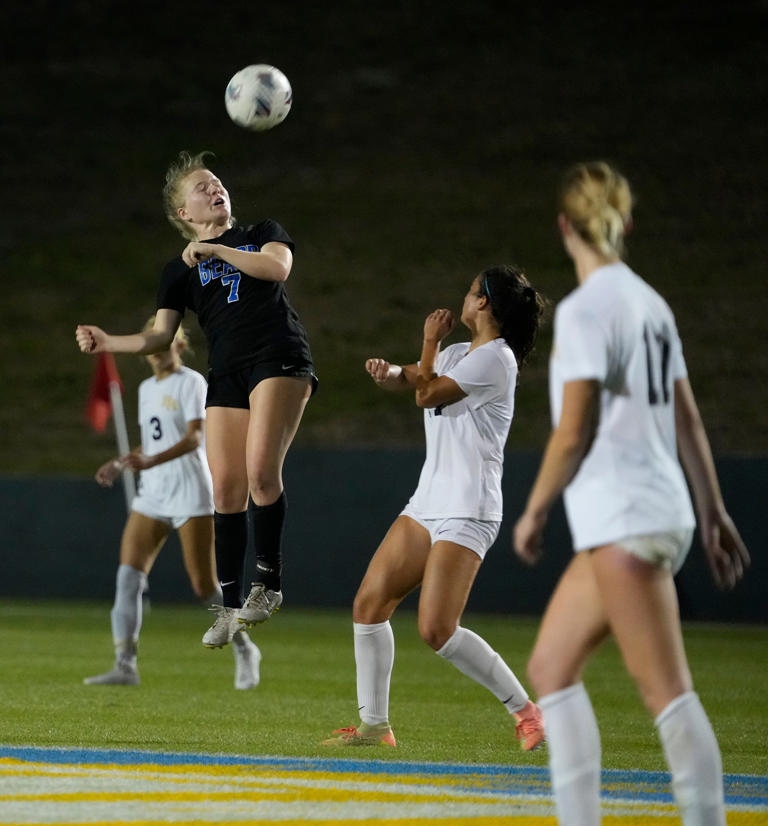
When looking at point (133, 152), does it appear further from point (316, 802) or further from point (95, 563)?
point (316, 802)

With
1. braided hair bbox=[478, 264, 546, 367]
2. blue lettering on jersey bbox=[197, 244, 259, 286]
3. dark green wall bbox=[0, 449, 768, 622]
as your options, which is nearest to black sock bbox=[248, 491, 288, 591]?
blue lettering on jersey bbox=[197, 244, 259, 286]

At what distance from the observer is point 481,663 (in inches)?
297

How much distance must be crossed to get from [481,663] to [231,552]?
1.39m

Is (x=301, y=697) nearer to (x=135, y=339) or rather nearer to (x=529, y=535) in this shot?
(x=135, y=339)

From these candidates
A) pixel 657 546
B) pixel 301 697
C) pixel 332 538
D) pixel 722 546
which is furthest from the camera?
pixel 332 538

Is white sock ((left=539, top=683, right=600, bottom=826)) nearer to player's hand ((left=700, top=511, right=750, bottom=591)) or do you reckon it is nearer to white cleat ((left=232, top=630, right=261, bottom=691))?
player's hand ((left=700, top=511, right=750, bottom=591))

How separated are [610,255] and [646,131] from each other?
32.1 metres

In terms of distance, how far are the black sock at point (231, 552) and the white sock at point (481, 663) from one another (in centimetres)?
113

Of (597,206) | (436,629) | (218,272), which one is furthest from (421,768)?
(597,206)

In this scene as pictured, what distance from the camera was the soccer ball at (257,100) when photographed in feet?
26.2

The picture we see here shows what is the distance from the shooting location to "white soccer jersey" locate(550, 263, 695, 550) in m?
4.31

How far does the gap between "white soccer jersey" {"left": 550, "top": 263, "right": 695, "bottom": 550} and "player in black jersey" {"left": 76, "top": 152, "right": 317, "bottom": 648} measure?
3.23 m

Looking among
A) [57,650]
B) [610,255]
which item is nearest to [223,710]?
[57,650]

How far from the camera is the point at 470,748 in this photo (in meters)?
7.90
